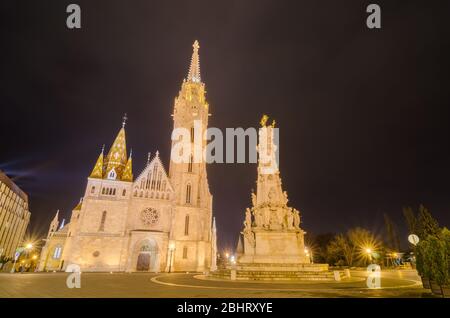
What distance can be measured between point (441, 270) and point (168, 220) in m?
37.5

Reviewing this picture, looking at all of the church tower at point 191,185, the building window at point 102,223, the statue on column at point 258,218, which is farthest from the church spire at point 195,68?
the statue on column at point 258,218

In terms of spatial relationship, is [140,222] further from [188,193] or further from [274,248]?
[274,248]

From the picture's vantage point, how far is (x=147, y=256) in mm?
39781

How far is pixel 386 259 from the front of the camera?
51750 millimetres

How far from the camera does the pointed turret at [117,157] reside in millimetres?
43269

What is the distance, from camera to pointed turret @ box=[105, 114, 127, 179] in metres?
43.3

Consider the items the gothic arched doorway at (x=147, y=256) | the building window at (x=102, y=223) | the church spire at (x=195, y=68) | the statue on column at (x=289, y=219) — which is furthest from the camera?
the church spire at (x=195, y=68)

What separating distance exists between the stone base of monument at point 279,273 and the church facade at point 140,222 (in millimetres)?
23674

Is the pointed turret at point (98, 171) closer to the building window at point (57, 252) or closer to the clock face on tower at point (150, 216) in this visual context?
the clock face on tower at point (150, 216)

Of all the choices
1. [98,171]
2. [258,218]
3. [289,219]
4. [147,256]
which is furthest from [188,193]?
[289,219]

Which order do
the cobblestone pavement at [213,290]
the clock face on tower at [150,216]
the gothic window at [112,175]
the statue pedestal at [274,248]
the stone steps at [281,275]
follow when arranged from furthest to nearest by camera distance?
1. the gothic window at [112,175]
2. the clock face on tower at [150,216]
3. the statue pedestal at [274,248]
4. the stone steps at [281,275]
5. the cobblestone pavement at [213,290]

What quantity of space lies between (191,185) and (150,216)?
28.4 feet
